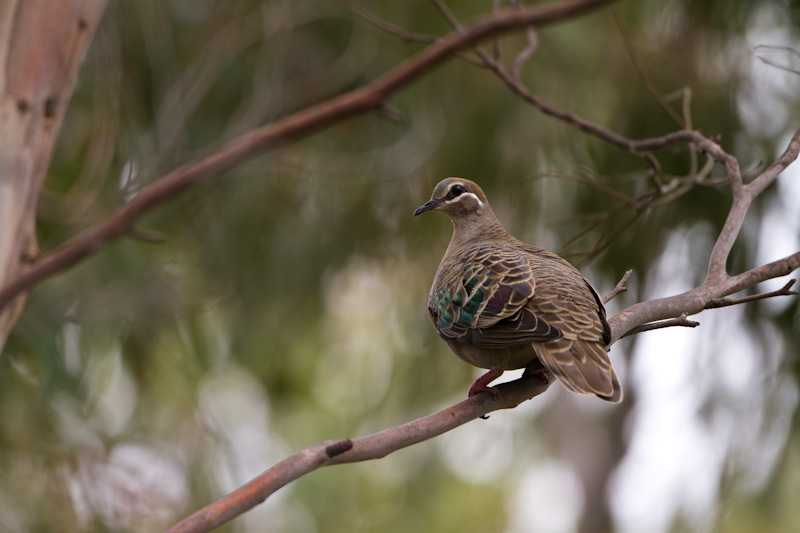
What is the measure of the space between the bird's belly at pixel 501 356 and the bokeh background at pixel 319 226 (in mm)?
2863

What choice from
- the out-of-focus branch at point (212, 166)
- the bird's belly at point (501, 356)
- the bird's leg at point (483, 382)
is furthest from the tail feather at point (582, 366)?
the out-of-focus branch at point (212, 166)

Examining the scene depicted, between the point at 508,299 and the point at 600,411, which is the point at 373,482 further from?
the point at 508,299

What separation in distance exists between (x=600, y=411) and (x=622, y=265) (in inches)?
235

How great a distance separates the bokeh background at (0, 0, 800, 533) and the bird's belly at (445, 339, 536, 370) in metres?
2.86

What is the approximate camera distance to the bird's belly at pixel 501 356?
302cm

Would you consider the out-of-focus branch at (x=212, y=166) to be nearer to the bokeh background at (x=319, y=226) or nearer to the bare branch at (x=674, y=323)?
the bare branch at (x=674, y=323)

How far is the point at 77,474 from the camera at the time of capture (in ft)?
23.4

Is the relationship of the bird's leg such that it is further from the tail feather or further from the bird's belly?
the tail feather

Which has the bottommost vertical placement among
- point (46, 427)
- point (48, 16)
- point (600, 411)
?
point (600, 411)

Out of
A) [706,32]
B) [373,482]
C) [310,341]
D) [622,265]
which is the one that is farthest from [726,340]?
[373,482]

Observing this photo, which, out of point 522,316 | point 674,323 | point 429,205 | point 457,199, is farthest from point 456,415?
point 457,199

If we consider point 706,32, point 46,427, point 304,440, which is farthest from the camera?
point 304,440

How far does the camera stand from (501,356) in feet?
9.99

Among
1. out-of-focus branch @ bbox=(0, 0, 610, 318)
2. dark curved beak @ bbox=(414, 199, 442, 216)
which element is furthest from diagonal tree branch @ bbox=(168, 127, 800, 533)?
dark curved beak @ bbox=(414, 199, 442, 216)
